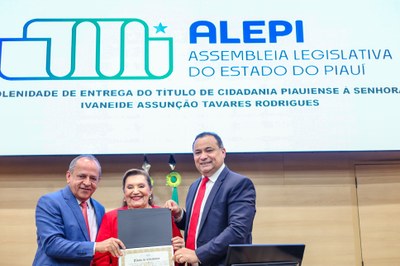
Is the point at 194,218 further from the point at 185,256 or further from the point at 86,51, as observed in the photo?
the point at 86,51

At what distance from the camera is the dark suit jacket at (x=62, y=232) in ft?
7.81

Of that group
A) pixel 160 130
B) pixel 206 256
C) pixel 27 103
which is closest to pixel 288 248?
pixel 206 256

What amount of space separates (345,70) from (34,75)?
2.57 metres

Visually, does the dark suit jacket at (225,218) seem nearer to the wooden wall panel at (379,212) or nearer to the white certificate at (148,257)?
the white certificate at (148,257)

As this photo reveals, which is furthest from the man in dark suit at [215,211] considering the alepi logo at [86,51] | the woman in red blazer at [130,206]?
the alepi logo at [86,51]

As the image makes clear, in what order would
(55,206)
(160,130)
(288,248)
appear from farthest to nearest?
(160,130), (55,206), (288,248)

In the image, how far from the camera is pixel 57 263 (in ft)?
8.16

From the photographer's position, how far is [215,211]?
254cm

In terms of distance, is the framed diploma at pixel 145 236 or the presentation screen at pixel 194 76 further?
the presentation screen at pixel 194 76

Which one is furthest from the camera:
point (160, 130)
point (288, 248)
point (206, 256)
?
point (160, 130)

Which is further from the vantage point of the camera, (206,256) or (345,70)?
(345,70)

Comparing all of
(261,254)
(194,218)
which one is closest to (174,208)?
(194,218)

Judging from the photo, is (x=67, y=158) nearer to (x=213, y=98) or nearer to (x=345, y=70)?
(x=213, y=98)

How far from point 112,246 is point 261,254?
2.53ft
